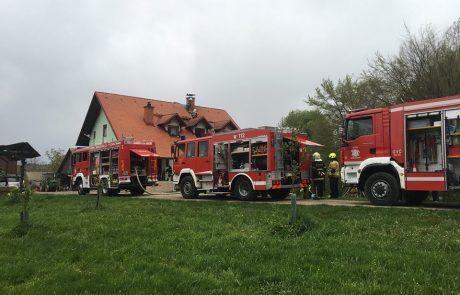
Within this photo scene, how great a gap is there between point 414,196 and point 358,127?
8.67ft

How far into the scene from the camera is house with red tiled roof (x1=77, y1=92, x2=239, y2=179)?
41091mm

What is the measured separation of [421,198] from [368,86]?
14.9 m

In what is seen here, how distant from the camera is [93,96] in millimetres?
44281

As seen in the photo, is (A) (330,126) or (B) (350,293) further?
(A) (330,126)

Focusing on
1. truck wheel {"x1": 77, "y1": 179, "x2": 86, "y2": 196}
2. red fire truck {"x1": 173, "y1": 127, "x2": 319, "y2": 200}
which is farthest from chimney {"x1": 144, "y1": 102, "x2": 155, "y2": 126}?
red fire truck {"x1": 173, "y1": 127, "x2": 319, "y2": 200}

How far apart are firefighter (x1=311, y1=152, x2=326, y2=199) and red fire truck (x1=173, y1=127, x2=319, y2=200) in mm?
270

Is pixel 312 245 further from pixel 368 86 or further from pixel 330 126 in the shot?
pixel 330 126

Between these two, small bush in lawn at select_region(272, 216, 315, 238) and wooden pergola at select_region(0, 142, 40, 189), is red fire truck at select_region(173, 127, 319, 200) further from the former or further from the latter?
wooden pergola at select_region(0, 142, 40, 189)

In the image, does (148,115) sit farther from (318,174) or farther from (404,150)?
(404,150)

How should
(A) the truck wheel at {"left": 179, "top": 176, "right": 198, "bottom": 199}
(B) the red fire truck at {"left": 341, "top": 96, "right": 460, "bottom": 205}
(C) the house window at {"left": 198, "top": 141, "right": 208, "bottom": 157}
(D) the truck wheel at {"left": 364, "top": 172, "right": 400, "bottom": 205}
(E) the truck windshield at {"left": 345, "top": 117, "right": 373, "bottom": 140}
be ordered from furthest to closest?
1. (A) the truck wheel at {"left": 179, "top": 176, "right": 198, "bottom": 199}
2. (C) the house window at {"left": 198, "top": 141, "right": 208, "bottom": 157}
3. (E) the truck windshield at {"left": 345, "top": 117, "right": 373, "bottom": 140}
4. (D) the truck wheel at {"left": 364, "top": 172, "right": 400, "bottom": 205}
5. (B) the red fire truck at {"left": 341, "top": 96, "right": 460, "bottom": 205}

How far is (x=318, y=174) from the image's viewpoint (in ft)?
59.2

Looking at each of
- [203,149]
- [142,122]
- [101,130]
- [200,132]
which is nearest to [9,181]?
[101,130]

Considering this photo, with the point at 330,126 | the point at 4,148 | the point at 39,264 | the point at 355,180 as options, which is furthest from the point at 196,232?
the point at 330,126

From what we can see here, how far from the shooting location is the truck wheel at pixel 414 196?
550 inches
